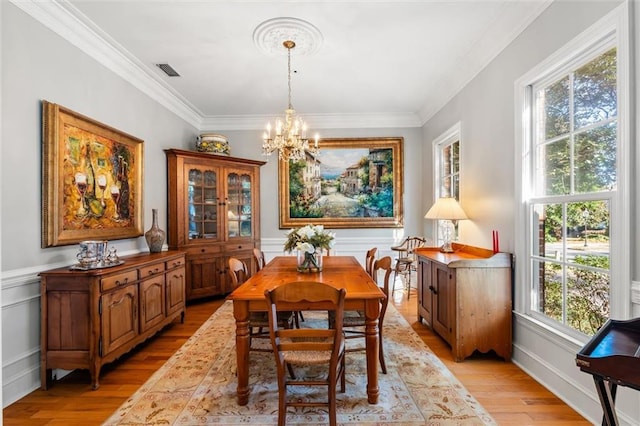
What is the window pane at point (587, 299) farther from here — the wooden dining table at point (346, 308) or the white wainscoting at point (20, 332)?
the white wainscoting at point (20, 332)

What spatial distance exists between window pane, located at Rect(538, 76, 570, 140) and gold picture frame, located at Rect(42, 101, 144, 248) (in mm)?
3864

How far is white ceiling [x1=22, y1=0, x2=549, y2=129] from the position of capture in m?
2.66

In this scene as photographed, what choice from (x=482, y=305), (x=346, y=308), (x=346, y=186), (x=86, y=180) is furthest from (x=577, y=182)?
(x=86, y=180)

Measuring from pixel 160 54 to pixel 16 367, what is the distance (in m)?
2.99

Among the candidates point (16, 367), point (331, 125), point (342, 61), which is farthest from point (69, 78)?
point (331, 125)

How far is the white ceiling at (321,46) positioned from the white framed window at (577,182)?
2.07 ft

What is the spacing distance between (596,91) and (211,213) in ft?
14.5

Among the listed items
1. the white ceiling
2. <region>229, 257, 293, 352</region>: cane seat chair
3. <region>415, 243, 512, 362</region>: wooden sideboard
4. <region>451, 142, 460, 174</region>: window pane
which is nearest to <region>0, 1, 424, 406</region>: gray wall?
the white ceiling

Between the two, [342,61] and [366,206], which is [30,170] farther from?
[366,206]

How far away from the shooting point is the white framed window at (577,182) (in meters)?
1.88

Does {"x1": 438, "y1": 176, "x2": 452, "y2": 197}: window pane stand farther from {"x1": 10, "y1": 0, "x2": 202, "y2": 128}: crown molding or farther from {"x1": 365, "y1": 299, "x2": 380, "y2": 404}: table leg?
{"x1": 10, "y1": 0, "x2": 202, "y2": 128}: crown molding

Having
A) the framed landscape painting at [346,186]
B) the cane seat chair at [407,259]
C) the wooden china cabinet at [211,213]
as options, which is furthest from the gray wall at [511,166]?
the wooden china cabinet at [211,213]

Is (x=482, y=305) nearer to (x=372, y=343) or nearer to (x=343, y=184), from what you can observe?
(x=372, y=343)

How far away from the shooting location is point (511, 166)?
2861 millimetres
